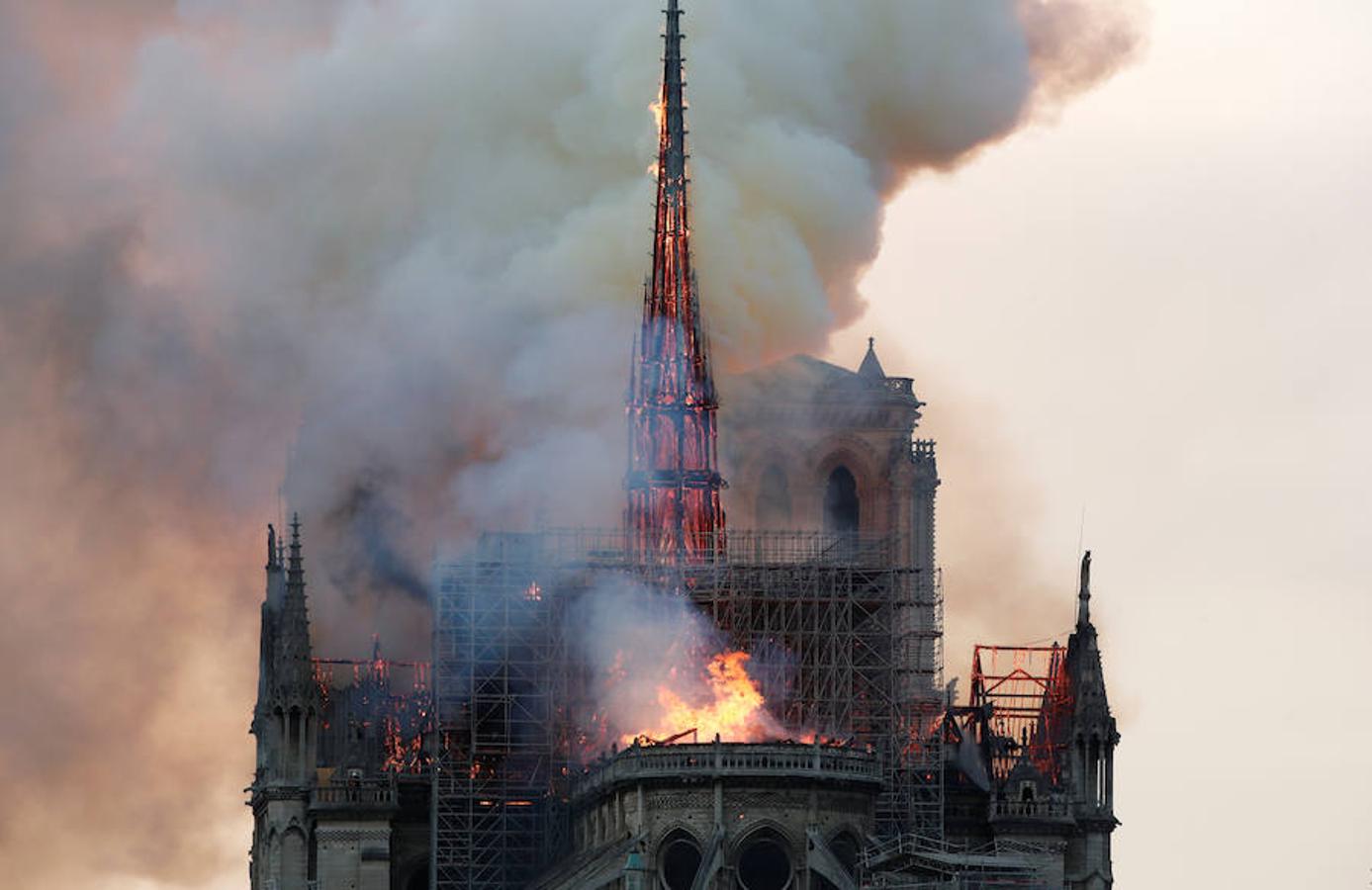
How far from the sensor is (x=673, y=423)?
195 metres

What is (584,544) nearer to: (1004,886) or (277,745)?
(277,745)

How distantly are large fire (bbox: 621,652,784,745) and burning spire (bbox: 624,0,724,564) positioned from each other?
514 centimetres

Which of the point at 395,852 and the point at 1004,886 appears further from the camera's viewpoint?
the point at 395,852

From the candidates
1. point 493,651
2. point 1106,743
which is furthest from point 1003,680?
point 493,651

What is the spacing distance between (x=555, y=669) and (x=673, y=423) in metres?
12.9

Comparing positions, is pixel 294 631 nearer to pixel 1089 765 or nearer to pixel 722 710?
pixel 722 710

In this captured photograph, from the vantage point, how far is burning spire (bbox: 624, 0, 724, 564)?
191750 millimetres

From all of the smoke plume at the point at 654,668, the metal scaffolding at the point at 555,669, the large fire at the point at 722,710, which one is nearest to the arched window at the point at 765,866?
the large fire at the point at 722,710

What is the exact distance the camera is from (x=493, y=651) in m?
188

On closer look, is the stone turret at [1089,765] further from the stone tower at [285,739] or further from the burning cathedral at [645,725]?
the stone tower at [285,739]

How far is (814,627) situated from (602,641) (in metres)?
7.93

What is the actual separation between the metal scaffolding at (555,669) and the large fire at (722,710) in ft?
2.79

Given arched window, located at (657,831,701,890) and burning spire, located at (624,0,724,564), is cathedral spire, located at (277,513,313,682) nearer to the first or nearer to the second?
burning spire, located at (624,0,724,564)

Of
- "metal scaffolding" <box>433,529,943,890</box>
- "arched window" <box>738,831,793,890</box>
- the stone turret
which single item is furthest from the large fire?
the stone turret
